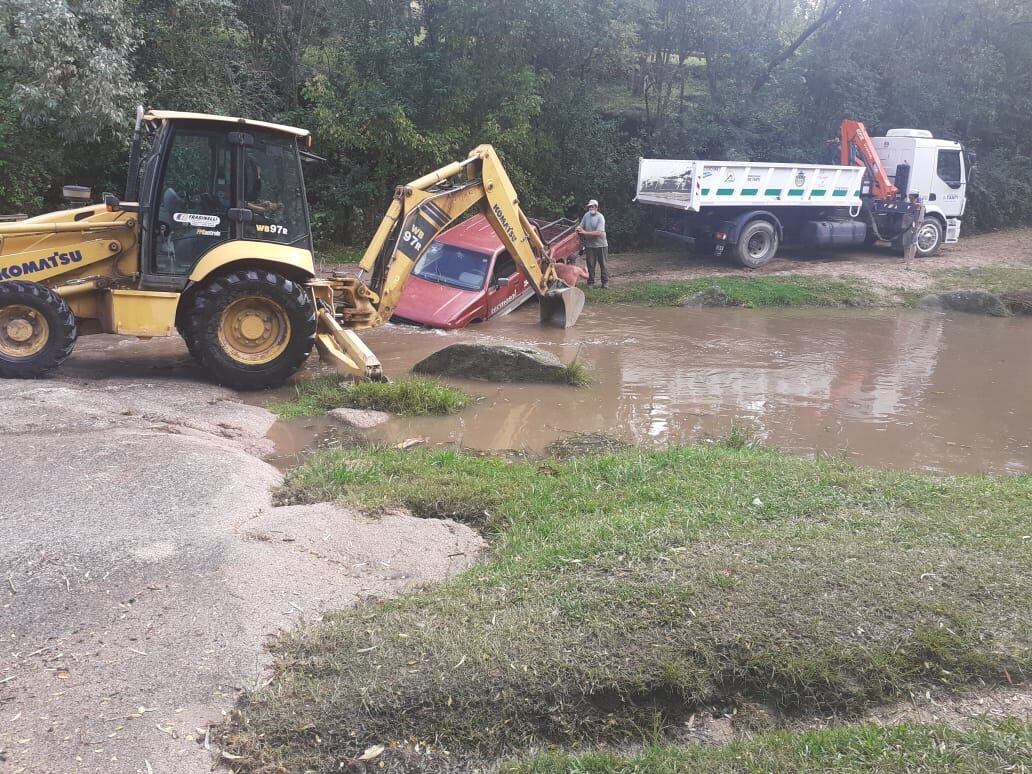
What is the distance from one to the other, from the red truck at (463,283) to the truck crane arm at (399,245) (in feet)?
4.23

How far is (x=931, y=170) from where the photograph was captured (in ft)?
67.2

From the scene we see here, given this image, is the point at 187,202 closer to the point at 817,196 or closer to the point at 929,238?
the point at 817,196

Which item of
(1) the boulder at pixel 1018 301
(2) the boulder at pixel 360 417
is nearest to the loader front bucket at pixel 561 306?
(2) the boulder at pixel 360 417

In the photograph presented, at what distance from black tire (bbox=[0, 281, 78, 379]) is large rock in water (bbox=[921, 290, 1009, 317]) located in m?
14.7

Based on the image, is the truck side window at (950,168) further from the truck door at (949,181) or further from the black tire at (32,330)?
the black tire at (32,330)

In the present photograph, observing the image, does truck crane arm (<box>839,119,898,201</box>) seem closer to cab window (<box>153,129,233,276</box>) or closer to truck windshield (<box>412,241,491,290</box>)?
truck windshield (<box>412,241,491,290</box>)

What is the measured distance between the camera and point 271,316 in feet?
30.3

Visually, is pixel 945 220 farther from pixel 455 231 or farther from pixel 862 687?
pixel 862 687

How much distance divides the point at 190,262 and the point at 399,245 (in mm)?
2564

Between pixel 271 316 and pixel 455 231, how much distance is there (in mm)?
5782

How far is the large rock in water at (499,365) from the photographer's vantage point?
1032 centimetres

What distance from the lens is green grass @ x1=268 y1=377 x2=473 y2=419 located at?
8.71m

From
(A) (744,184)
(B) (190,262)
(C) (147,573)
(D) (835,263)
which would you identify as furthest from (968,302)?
(C) (147,573)

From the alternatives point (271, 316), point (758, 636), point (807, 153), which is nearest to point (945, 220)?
point (807, 153)
